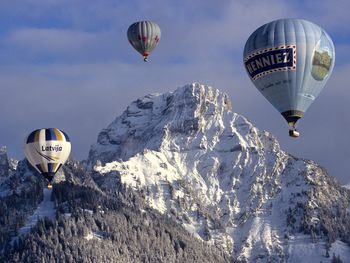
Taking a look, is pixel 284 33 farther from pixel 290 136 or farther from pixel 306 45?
pixel 290 136

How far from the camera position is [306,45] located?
198 meters

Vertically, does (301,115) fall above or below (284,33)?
below

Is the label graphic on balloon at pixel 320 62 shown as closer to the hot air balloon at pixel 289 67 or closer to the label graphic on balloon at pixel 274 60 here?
the hot air balloon at pixel 289 67

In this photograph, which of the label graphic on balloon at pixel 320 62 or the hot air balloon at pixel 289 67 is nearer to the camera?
the hot air balloon at pixel 289 67

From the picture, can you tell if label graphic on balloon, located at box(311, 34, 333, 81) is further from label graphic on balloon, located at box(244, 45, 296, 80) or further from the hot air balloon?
label graphic on balloon, located at box(244, 45, 296, 80)

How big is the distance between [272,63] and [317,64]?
6396mm

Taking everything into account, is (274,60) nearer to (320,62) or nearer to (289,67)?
(289,67)

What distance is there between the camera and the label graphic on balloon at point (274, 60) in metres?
196

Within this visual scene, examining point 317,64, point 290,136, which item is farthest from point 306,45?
point 290,136

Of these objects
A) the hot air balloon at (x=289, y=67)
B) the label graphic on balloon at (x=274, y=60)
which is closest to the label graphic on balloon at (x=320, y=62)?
the hot air balloon at (x=289, y=67)

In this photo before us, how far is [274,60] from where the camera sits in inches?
7761

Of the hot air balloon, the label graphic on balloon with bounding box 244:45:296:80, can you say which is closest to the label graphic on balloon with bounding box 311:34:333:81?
the hot air balloon

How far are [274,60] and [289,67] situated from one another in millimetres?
2477

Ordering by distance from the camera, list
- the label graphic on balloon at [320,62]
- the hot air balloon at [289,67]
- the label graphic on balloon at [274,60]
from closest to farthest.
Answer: the hot air balloon at [289,67] < the label graphic on balloon at [274,60] < the label graphic on balloon at [320,62]
